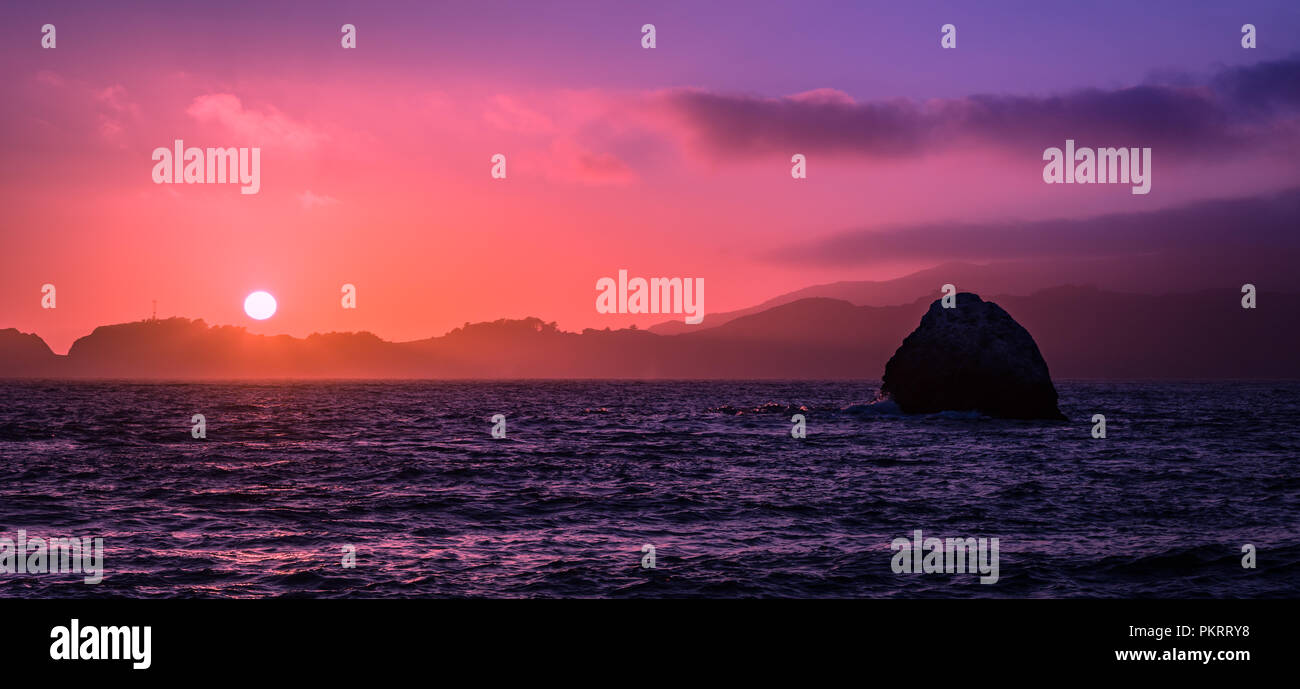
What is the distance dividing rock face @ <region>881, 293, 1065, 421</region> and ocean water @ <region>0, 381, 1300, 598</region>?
13.5 metres

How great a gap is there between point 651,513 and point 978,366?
4410 centimetres

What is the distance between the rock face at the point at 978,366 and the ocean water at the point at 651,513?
44.2ft

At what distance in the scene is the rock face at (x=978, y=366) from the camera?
59.2 meters

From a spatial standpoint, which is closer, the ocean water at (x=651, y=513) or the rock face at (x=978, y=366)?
the ocean water at (x=651, y=513)

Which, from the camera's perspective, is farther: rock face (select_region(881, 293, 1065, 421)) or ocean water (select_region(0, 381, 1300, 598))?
rock face (select_region(881, 293, 1065, 421))

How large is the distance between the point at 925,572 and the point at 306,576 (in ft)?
33.1

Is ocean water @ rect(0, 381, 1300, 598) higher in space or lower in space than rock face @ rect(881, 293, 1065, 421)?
lower

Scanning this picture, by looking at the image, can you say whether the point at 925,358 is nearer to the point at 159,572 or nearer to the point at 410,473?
the point at 410,473

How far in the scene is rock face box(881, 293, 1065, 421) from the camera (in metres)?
59.2

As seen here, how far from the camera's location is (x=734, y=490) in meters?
25.8

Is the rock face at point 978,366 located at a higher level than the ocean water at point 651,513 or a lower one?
higher

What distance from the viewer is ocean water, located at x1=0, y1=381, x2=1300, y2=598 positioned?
46.6 feet

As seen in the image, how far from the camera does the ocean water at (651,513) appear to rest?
14.2 m
